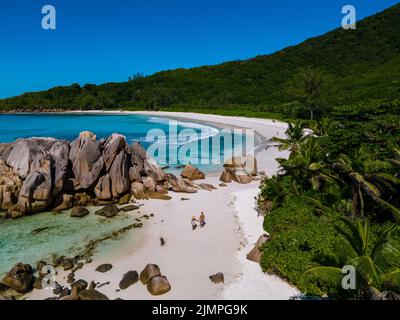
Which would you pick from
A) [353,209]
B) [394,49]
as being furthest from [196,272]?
[394,49]

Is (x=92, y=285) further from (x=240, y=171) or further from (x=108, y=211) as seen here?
(x=240, y=171)

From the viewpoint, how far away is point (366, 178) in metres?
13.1

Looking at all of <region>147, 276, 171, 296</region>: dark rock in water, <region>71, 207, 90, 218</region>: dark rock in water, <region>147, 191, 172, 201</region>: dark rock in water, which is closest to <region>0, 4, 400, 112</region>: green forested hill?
<region>147, 191, 172, 201</region>: dark rock in water

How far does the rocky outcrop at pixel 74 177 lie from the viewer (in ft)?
63.7

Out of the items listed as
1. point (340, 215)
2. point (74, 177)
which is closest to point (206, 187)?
point (74, 177)

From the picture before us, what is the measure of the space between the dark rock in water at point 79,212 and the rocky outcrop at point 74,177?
1.31 m

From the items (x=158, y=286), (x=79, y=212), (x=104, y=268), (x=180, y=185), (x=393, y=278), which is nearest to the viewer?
(x=393, y=278)

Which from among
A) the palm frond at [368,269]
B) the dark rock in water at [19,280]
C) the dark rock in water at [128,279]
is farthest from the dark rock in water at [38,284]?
the palm frond at [368,269]

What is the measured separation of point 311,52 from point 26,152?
12963 centimetres

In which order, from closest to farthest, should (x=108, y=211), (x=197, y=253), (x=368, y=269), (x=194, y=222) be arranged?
(x=368, y=269)
(x=197, y=253)
(x=194, y=222)
(x=108, y=211)

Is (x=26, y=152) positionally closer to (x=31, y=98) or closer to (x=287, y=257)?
(x=287, y=257)

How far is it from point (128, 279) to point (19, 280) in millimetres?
4226

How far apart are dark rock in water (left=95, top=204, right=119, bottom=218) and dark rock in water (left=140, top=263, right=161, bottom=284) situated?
759 centimetres

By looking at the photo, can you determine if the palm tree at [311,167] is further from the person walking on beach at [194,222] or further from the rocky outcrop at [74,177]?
the rocky outcrop at [74,177]
